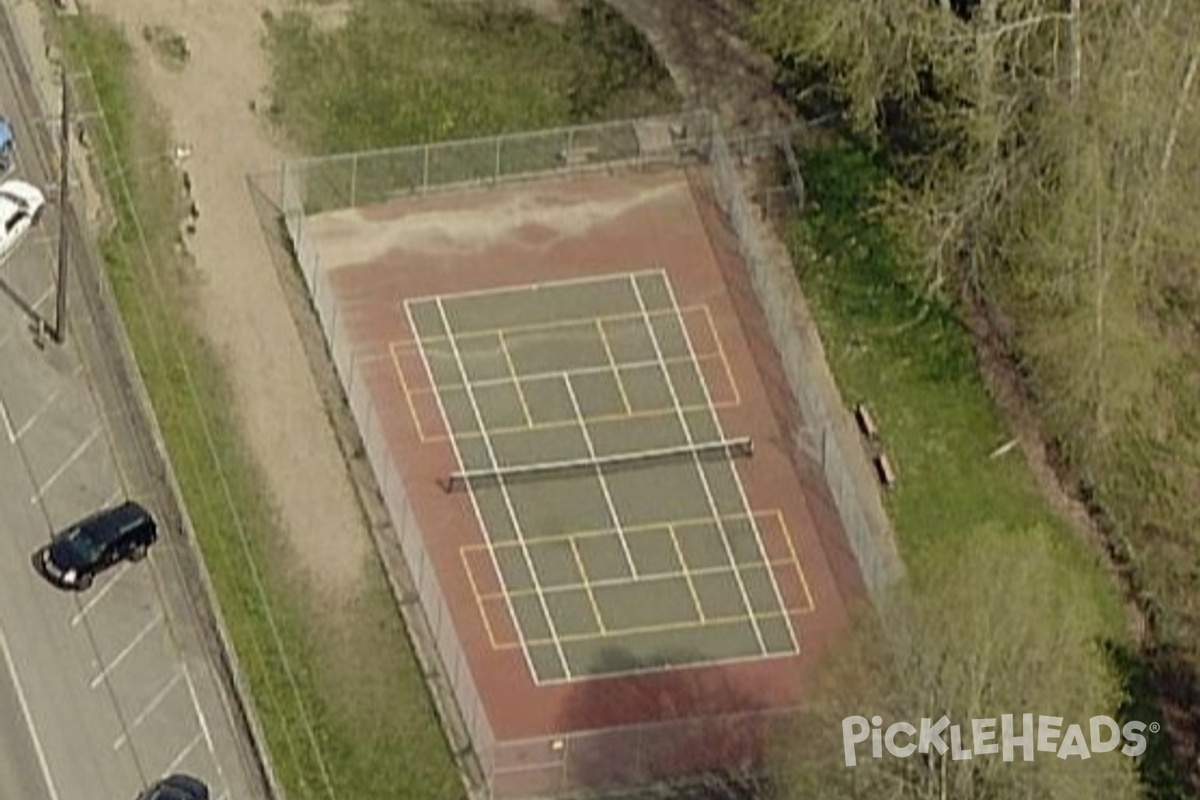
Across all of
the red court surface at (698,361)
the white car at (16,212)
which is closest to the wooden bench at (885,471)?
the red court surface at (698,361)

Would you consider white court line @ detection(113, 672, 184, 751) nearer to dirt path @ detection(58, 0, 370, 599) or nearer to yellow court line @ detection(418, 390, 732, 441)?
dirt path @ detection(58, 0, 370, 599)

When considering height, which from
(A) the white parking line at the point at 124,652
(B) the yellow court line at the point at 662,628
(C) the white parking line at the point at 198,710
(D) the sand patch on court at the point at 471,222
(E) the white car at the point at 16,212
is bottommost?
(B) the yellow court line at the point at 662,628

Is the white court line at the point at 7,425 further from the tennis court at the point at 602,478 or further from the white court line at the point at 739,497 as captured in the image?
A: the white court line at the point at 739,497

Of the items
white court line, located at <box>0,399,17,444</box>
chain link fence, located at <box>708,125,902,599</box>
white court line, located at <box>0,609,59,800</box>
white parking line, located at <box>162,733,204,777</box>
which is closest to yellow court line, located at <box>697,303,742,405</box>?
chain link fence, located at <box>708,125,902,599</box>

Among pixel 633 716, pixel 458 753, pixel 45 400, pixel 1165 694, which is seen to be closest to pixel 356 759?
pixel 458 753

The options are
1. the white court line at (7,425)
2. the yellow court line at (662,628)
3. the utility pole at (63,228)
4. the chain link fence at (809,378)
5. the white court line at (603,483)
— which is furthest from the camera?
the chain link fence at (809,378)

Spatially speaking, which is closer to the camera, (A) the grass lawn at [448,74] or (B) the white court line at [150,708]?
(B) the white court line at [150,708]
